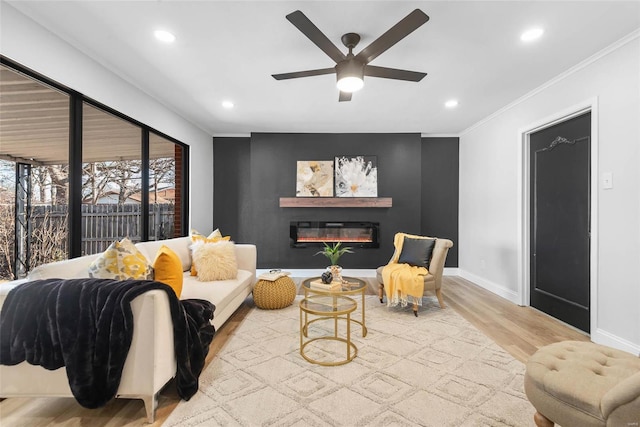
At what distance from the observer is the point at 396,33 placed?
1946 millimetres

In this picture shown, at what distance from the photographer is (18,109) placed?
2.25 metres

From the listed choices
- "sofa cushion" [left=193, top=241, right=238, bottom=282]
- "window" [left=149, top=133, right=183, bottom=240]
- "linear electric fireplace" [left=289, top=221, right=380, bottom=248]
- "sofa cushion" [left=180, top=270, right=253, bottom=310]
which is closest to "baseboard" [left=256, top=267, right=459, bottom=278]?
"linear electric fireplace" [left=289, top=221, right=380, bottom=248]

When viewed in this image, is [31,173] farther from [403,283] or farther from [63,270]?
[403,283]

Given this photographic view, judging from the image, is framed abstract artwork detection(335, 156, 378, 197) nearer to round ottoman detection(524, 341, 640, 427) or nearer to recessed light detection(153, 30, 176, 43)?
recessed light detection(153, 30, 176, 43)

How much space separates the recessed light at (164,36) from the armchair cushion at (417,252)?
3.22 metres

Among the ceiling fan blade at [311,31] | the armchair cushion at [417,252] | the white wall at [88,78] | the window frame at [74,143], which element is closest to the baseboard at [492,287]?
the armchair cushion at [417,252]

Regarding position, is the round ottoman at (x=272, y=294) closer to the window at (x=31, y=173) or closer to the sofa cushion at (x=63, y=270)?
the sofa cushion at (x=63, y=270)

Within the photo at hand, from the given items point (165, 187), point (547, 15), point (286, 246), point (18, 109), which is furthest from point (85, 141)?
point (547, 15)

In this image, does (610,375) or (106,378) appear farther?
(106,378)

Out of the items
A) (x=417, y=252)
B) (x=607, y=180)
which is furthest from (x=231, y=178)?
(x=607, y=180)

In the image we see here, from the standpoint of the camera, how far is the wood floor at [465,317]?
5.44ft

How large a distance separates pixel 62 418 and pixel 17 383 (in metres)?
0.31

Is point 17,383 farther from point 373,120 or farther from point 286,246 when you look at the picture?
point 373,120

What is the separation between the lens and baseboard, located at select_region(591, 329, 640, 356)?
2.34m
